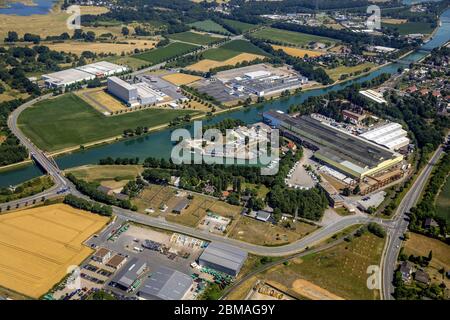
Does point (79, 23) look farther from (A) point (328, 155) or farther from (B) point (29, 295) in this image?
(B) point (29, 295)

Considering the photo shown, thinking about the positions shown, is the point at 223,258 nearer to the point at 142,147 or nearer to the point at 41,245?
the point at 41,245

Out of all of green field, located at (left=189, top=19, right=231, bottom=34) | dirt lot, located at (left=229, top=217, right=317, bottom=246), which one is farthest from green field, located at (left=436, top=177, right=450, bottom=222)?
green field, located at (left=189, top=19, right=231, bottom=34)

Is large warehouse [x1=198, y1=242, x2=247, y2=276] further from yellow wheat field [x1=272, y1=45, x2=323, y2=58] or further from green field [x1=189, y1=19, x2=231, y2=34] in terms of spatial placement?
green field [x1=189, y1=19, x2=231, y2=34]

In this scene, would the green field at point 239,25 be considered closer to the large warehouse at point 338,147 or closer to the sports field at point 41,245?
the large warehouse at point 338,147

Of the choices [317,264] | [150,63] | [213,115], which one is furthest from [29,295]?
[150,63]

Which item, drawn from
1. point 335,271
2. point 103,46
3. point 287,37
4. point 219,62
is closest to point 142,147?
point 335,271

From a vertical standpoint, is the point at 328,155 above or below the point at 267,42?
below
